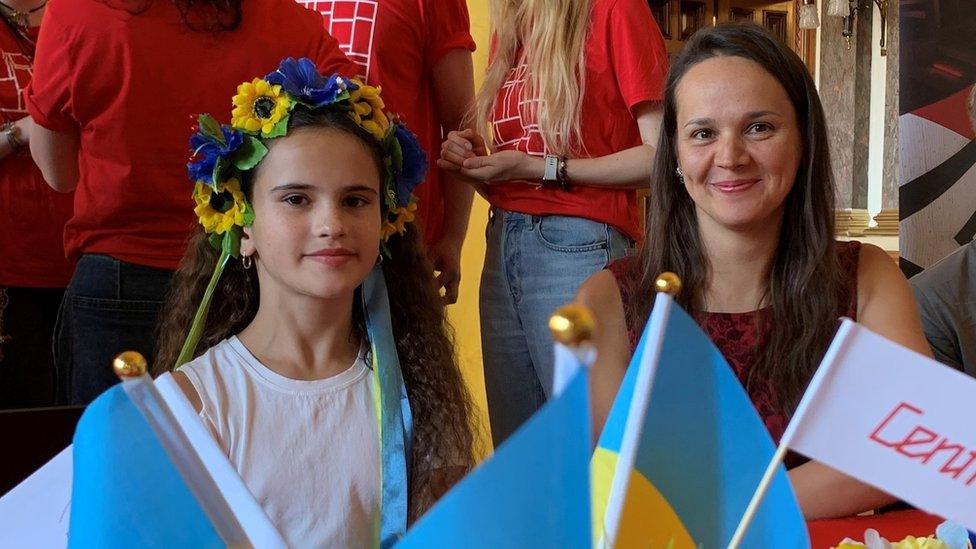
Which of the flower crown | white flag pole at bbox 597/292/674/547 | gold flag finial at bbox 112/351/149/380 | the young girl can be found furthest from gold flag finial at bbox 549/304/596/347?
the flower crown

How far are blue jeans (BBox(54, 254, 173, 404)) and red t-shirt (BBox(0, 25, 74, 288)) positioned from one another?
1.38 feet

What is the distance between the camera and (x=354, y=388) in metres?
1.45

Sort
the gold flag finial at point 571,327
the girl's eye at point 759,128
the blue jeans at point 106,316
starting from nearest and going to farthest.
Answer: the gold flag finial at point 571,327 → the girl's eye at point 759,128 → the blue jeans at point 106,316

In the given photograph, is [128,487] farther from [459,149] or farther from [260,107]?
[459,149]

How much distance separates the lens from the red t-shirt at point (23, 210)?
2021mm

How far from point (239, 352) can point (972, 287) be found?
4.08 ft

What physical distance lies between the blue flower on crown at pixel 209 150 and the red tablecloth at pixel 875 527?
85cm

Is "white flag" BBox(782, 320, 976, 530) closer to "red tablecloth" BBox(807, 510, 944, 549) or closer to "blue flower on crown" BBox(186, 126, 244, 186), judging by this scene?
"red tablecloth" BBox(807, 510, 944, 549)

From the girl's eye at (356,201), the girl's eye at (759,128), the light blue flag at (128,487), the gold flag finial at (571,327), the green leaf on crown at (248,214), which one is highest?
the girl's eye at (759,128)

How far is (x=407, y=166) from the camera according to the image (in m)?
1.55

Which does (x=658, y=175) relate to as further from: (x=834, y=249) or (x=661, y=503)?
(x=661, y=503)

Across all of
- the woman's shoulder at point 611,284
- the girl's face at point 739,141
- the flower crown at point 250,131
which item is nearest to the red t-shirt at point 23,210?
the flower crown at point 250,131

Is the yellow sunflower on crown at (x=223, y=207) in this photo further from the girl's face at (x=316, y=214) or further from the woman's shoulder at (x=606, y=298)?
the woman's shoulder at (x=606, y=298)

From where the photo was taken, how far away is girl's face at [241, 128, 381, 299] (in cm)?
138
